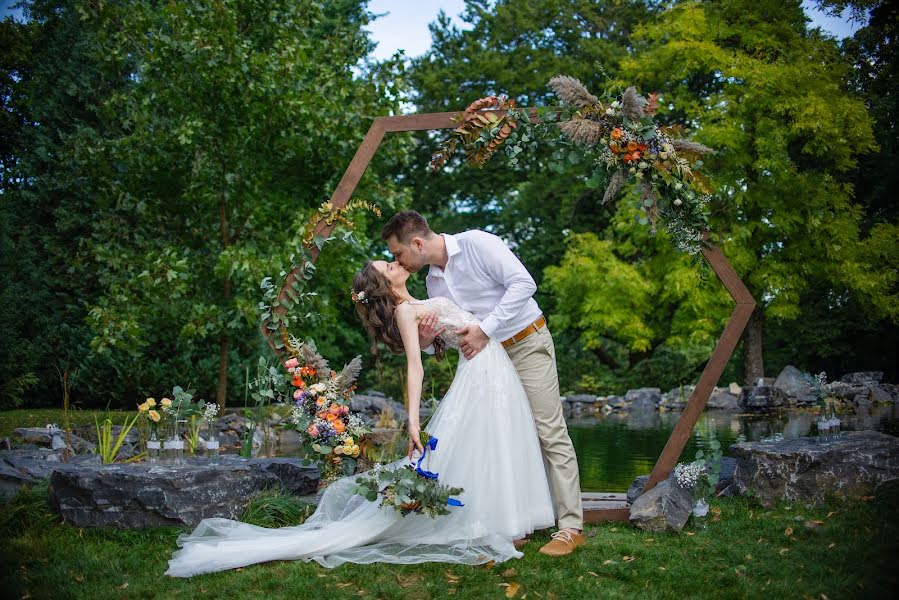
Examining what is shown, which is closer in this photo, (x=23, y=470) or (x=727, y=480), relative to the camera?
(x=23, y=470)

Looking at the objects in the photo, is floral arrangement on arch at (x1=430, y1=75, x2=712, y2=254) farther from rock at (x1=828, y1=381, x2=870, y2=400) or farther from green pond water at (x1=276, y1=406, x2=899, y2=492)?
rock at (x1=828, y1=381, x2=870, y2=400)

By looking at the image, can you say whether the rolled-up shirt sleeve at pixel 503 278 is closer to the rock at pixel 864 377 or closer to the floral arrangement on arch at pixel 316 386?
the floral arrangement on arch at pixel 316 386

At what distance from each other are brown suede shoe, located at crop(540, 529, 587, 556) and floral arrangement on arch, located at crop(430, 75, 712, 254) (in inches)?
78.2

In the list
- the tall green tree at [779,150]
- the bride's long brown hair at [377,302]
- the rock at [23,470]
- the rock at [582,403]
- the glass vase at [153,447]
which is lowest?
the rock at [582,403]

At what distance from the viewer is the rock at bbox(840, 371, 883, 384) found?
45.1 feet

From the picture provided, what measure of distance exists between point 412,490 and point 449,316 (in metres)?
1.05

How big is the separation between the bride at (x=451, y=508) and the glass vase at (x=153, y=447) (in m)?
0.92

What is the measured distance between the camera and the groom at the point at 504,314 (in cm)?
429

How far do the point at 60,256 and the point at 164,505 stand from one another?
406 inches

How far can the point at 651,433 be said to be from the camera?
1133 centimetres

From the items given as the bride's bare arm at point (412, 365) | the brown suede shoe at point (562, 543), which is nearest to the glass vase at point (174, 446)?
the bride's bare arm at point (412, 365)

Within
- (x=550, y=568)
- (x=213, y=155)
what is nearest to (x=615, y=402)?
(x=213, y=155)

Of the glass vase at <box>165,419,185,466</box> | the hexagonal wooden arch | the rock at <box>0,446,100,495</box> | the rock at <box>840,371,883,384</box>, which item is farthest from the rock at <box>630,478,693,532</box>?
the rock at <box>840,371,883,384</box>

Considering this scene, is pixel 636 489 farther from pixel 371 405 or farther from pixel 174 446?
pixel 371 405
